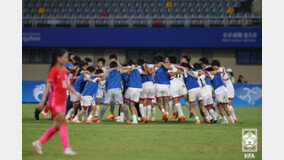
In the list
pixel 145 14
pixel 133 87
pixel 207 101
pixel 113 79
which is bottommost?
pixel 207 101

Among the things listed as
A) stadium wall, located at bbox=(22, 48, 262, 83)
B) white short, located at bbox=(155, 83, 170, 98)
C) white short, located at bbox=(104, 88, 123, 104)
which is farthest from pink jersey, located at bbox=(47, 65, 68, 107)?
stadium wall, located at bbox=(22, 48, 262, 83)

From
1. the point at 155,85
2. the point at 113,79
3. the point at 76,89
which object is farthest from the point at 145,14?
the point at 113,79

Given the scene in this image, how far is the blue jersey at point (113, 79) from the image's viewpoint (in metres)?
13.3

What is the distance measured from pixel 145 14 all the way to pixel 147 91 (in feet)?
50.5

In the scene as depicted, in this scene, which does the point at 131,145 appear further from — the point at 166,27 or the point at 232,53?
the point at 232,53

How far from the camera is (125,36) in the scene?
92.3ft

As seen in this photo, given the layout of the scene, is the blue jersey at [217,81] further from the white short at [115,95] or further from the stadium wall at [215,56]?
the stadium wall at [215,56]

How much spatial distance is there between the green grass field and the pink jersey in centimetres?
87

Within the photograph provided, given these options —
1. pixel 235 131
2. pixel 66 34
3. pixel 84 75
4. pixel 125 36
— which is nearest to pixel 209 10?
pixel 125 36

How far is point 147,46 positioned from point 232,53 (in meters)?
5.16

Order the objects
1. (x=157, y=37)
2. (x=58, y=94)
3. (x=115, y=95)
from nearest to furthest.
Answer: (x=58, y=94)
(x=115, y=95)
(x=157, y=37)

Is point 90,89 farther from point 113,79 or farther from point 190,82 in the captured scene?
point 190,82

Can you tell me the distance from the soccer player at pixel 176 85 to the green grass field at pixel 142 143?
5.02 ft

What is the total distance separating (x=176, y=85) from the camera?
14.5m
